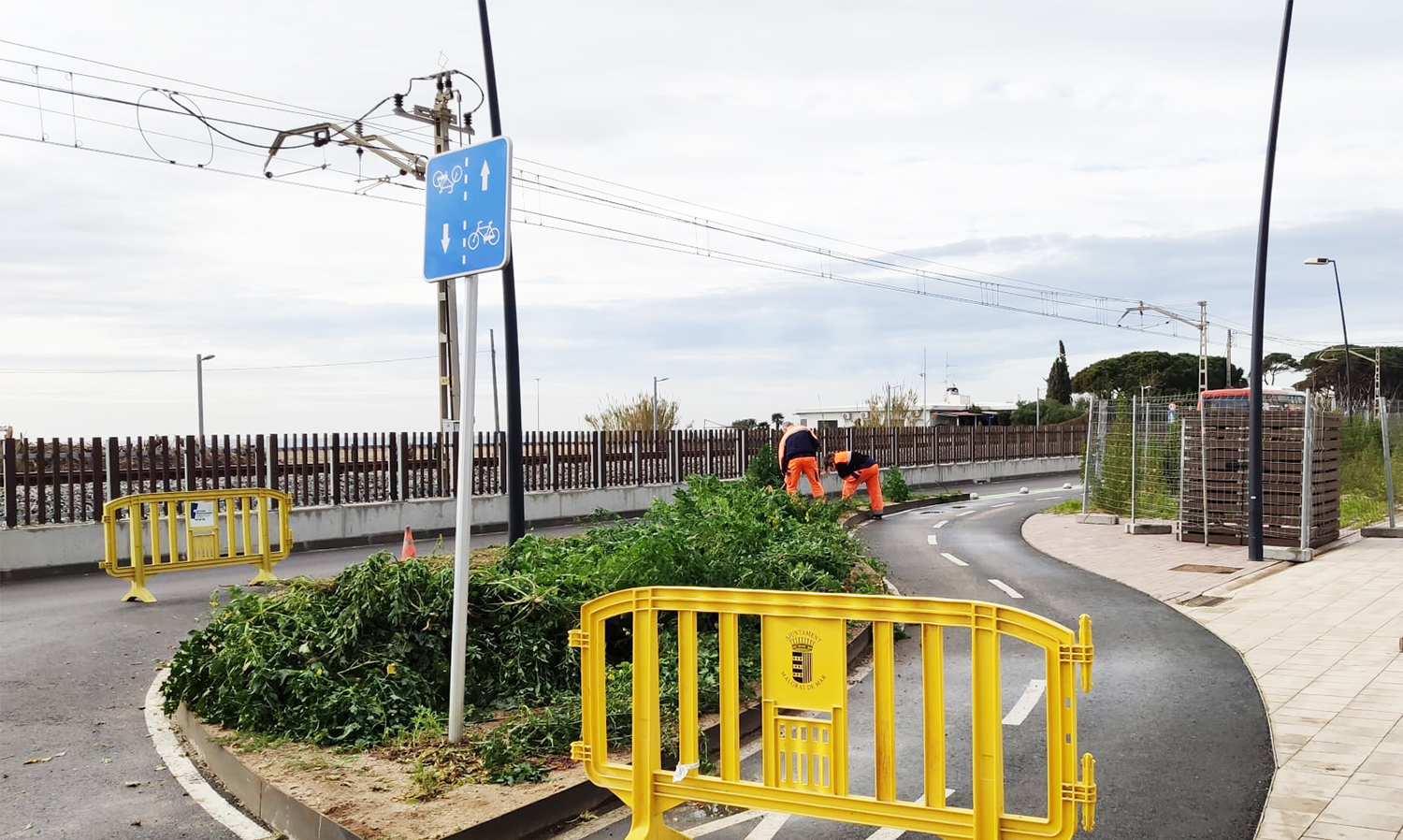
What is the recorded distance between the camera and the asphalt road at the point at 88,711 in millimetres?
5383

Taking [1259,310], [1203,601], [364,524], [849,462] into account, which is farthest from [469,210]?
[849,462]

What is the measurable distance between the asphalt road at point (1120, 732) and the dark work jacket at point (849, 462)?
869cm

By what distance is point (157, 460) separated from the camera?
55.5ft

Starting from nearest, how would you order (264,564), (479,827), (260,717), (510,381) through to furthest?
(479,827)
(260,717)
(264,564)
(510,381)

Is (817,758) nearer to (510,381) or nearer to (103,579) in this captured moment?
(510,381)

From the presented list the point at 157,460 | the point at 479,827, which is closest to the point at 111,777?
the point at 479,827

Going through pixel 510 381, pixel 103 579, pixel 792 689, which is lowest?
pixel 103 579

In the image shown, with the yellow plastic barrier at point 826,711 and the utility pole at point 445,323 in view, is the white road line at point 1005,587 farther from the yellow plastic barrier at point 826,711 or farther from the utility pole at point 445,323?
the utility pole at point 445,323

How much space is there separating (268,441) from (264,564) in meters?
5.88

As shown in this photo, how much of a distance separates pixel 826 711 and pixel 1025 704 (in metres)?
3.45

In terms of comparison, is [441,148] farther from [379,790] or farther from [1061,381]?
[1061,381]

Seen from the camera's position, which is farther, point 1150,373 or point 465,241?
point 1150,373

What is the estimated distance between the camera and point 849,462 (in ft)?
71.2

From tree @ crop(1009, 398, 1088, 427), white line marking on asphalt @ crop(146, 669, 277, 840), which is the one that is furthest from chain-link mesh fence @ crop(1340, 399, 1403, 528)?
tree @ crop(1009, 398, 1088, 427)
